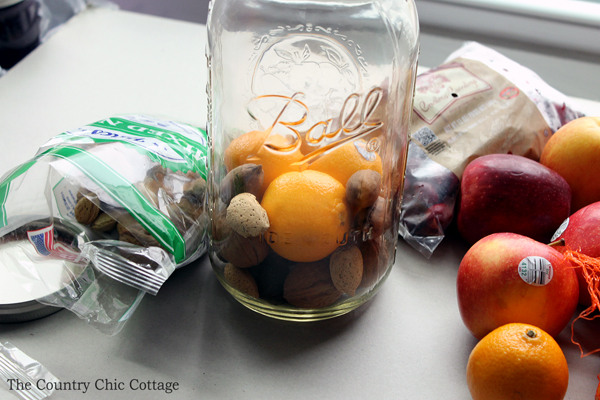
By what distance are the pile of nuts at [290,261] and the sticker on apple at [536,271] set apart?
5.6 inches

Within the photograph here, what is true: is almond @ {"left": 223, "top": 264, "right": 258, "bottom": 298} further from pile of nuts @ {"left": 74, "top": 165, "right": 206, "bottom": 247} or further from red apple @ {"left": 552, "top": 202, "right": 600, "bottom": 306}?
red apple @ {"left": 552, "top": 202, "right": 600, "bottom": 306}

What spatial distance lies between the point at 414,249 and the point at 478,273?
6.5 inches

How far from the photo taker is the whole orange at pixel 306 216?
462 mm

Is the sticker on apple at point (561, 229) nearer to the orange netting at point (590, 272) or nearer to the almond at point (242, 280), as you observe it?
the orange netting at point (590, 272)

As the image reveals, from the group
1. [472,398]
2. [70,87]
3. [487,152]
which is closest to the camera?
[472,398]

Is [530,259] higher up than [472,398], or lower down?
higher up

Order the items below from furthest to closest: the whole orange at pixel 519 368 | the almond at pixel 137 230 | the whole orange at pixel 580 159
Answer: the whole orange at pixel 580 159
the almond at pixel 137 230
the whole orange at pixel 519 368

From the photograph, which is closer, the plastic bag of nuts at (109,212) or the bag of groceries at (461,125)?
the plastic bag of nuts at (109,212)

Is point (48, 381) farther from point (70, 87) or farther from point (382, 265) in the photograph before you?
point (70, 87)

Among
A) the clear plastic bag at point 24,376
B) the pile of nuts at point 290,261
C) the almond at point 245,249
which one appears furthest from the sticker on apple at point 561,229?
the clear plastic bag at point 24,376

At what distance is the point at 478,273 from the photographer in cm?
51

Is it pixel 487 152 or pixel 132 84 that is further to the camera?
pixel 132 84

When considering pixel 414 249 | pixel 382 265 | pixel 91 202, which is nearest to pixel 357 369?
pixel 382 265

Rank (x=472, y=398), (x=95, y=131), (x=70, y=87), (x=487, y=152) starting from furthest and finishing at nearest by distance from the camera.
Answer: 1. (x=70, y=87)
2. (x=487, y=152)
3. (x=95, y=131)
4. (x=472, y=398)
